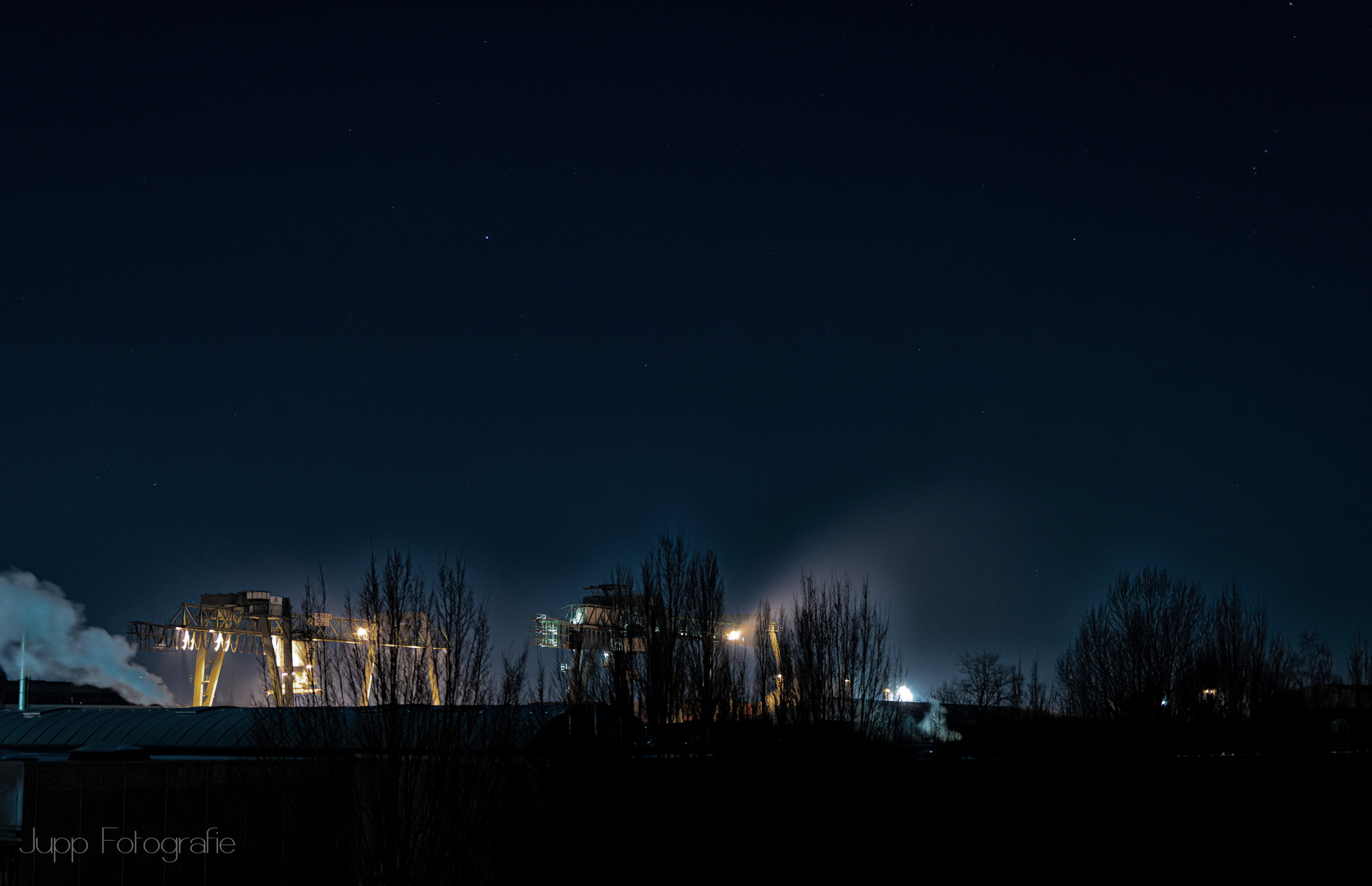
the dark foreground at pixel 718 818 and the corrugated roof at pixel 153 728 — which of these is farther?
the corrugated roof at pixel 153 728

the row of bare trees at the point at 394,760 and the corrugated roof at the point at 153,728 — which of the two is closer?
the row of bare trees at the point at 394,760

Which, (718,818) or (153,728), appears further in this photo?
(153,728)

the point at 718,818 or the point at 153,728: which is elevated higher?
the point at 153,728

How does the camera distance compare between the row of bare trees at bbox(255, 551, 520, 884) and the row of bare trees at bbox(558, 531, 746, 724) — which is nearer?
the row of bare trees at bbox(255, 551, 520, 884)

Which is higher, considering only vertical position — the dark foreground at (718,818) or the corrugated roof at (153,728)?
the corrugated roof at (153,728)

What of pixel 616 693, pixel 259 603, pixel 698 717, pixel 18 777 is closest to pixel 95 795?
pixel 18 777

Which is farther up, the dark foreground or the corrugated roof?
the corrugated roof

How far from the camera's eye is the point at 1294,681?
1545 inches

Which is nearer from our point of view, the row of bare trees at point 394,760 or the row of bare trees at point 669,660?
the row of bare trees at point 394,760

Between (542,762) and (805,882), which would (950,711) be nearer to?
(805,882)

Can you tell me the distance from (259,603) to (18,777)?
161ft

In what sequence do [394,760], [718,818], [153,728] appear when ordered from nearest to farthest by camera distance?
[394,760], [718,818], [153,728]

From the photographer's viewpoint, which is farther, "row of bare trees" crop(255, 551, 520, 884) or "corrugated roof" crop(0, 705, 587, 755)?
"corrugated roof" crop(0, 705, 587, 755)

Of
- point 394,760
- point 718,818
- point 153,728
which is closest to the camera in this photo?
point 394,760
